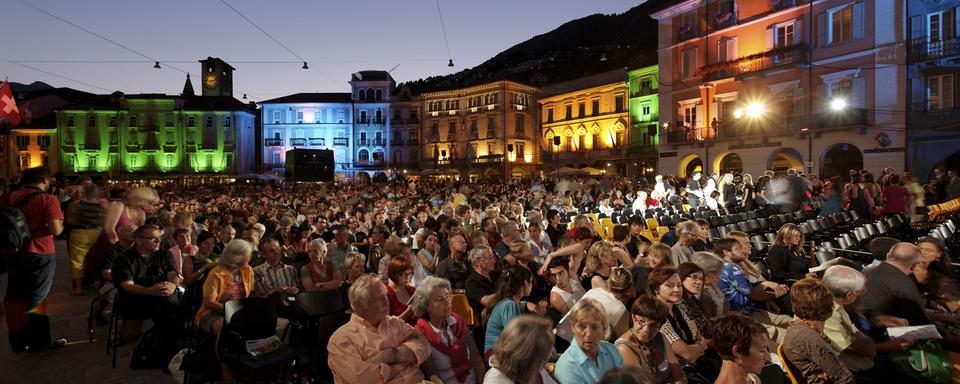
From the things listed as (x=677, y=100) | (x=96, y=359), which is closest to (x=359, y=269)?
(x=96, y=359)

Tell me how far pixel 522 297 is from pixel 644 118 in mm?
36794

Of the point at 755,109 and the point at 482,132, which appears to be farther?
the point at 482,132

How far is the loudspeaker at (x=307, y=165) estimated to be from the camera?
83.0 ft

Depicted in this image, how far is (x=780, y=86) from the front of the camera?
1001 inches

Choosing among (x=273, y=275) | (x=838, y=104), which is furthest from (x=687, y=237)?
(x=838, y=104)

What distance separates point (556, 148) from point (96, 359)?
1737 inches

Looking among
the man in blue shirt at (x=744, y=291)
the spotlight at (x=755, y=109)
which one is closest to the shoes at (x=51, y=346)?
the man in blue shirt at (x=744, y=291)

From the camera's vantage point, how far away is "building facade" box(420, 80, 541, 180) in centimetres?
5016

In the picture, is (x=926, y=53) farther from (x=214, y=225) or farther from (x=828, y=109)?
(x=214, y=225)

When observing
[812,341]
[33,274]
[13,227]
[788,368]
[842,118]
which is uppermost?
[842,118]

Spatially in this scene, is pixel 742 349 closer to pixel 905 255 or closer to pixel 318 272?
pixel 905 255

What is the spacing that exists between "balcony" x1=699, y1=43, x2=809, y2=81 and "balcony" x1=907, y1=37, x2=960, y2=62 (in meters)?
4.06

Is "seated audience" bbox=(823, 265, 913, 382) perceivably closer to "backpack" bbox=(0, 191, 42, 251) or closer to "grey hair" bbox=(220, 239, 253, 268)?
"grey hair" bbox=(220, 239, 253, 268)

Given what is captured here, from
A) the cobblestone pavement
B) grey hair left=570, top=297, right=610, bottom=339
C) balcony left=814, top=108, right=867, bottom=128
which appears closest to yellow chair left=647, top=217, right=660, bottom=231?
grey hair left=570, top=297, right=610, bottom=339
